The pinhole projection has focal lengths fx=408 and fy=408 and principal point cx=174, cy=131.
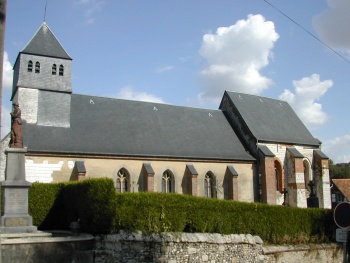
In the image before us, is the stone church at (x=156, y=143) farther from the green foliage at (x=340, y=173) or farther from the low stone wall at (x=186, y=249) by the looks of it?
the green foliage at (x=340, y=173)

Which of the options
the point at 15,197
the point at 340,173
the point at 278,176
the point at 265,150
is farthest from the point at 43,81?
the point at 340,173

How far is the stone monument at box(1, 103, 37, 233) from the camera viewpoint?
12.7m

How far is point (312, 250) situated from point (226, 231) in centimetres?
409

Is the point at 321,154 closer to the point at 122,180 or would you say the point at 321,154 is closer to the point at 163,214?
the point at 122,180

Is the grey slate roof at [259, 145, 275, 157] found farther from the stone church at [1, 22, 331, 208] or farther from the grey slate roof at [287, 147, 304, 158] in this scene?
the grey slate roof at [287, 147, 304, 158]

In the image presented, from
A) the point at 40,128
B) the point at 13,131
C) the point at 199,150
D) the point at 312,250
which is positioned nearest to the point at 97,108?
the point at 40,128

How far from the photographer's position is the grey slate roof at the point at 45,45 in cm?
2397

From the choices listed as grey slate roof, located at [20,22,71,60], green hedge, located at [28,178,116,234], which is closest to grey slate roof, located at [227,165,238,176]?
grey slate roof, located at [20,22,71,60]

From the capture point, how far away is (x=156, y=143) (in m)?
24.4

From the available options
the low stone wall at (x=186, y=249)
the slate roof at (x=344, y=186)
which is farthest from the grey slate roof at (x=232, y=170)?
the slate roof at (x=344, y=186)

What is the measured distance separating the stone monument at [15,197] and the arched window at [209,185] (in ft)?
45.1

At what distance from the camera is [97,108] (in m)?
25.0

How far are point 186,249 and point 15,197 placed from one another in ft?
18.5

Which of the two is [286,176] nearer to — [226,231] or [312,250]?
[312,250]
